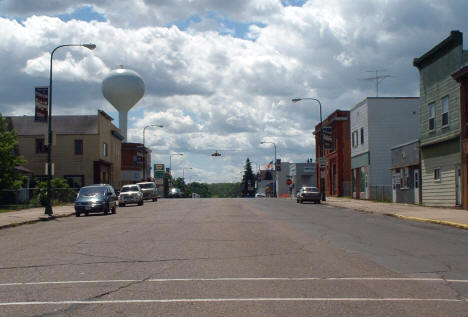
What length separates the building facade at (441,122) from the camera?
30.4 metres

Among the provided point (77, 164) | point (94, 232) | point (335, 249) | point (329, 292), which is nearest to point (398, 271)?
point (329, 292)

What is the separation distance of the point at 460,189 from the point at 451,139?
2.74 metres

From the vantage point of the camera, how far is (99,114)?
64.4 meters

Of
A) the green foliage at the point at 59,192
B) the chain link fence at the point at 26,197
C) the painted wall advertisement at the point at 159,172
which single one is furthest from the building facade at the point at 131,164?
the chain link fence at the point at 26,197

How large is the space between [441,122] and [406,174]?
8915mm

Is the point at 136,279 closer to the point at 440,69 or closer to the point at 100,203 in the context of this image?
the point at 100,203

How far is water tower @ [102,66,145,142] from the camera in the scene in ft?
228

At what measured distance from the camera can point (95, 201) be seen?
3181cm

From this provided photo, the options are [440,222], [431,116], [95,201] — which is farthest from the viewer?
[431,116]

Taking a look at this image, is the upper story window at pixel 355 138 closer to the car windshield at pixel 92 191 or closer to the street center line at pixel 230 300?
the car windshield at pixel 92 191

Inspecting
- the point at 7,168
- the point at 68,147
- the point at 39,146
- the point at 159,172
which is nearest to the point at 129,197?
the point at 7,168

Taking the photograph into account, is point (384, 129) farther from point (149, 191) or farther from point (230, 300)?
point (230, 300)

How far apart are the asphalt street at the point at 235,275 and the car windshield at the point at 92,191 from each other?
15.4 m

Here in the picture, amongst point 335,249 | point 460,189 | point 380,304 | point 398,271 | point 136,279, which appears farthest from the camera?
point 460,189
